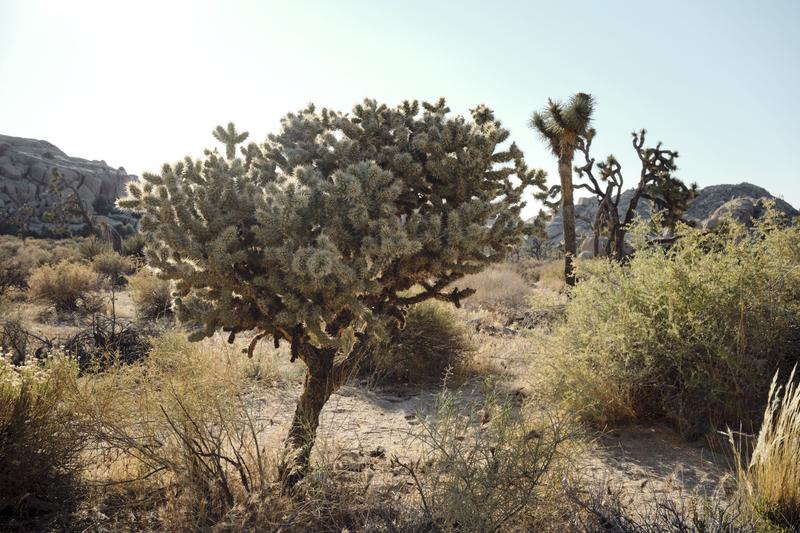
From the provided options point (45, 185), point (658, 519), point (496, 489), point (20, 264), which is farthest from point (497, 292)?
point (45, 185)

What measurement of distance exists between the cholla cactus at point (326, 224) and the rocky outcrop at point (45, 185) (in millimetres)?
39138

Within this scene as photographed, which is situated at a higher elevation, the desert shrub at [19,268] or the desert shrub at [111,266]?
the desert shrub at [111,266]

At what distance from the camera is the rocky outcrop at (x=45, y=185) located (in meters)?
43.7

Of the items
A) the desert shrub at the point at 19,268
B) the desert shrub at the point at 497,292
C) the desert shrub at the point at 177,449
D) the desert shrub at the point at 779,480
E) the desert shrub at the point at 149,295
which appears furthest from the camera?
the desert shrub at the point at 497,292

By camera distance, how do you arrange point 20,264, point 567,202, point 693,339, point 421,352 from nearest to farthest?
point 693,339 < point 421,352 < point 567,202 < point 20,264

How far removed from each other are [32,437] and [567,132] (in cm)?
1621

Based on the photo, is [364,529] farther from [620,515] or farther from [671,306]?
[671,306]

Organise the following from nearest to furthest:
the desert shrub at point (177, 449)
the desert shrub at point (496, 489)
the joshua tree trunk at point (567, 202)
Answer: the desert shrub at point (496, 489) → the desert shrub at point (177, 449) → the joshua tree trunk at point (567, 202)

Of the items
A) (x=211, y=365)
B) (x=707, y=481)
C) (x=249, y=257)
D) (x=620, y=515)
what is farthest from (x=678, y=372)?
(x=211, y=365)

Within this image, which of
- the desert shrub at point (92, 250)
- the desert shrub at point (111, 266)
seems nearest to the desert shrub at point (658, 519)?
the desert shrub at point (111, 266)

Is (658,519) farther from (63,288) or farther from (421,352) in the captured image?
(63,288)

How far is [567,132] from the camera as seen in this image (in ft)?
54.7

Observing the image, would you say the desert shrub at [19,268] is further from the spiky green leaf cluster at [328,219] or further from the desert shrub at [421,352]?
the spiky green leaf cluster at [328,219]

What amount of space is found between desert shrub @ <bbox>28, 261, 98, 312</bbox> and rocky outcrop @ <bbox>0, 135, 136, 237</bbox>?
27.7m
